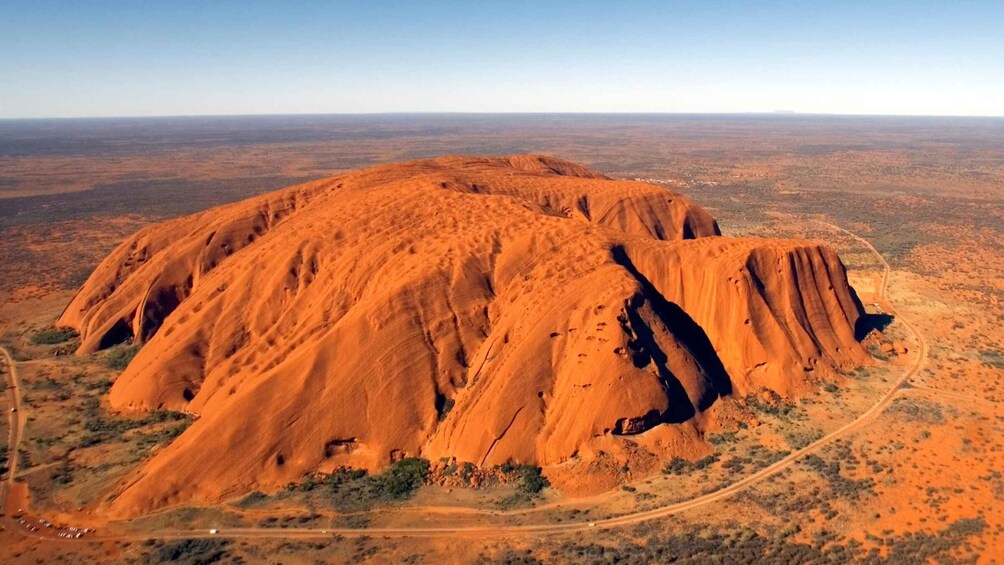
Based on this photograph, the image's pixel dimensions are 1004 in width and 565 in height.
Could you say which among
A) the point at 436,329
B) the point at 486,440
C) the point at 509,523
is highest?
the point at 436,329

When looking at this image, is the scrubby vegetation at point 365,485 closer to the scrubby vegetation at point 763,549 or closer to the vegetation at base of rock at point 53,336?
the scrubby vegetation at point 763,549

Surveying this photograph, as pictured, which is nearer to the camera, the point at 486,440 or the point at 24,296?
the point at 486,440

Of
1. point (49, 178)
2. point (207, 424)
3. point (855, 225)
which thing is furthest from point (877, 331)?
point (49, 178)

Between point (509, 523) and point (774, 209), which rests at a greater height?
point (774, 209)

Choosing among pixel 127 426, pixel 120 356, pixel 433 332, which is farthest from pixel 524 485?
pixel 120 356

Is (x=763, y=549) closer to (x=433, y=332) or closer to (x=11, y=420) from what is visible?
(x=433, y=332)

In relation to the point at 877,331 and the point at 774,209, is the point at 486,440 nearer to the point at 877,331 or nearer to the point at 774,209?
the point at 877,331

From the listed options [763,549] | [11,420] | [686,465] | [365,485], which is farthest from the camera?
[11,420]

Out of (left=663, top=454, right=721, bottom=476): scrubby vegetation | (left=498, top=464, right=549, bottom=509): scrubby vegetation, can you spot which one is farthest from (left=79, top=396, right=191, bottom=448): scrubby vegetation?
(left=663, top=454, right=721, bottom=476): scrubby vegetation

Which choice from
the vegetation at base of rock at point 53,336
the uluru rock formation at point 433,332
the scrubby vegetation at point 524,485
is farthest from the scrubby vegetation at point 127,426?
the scrubby vegetation at point 524,485
